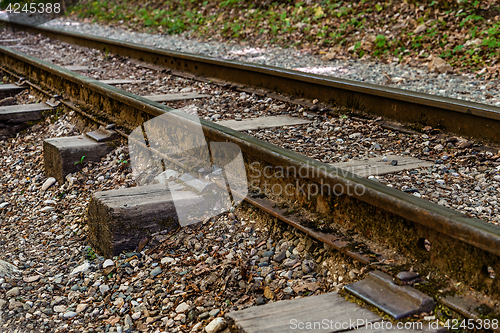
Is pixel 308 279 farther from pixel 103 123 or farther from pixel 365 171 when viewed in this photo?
pixel 103 123

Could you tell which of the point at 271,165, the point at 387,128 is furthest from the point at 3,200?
the point at 387,128

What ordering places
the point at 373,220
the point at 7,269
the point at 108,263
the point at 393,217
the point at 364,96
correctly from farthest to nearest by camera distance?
the point at 364,96 → the point at 7,269 → the point at 108,263 → the point at 373,220 → the point at 393,217

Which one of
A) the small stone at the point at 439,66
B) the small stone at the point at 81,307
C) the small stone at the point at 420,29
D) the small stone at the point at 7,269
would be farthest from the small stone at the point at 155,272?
the small stone at the point at 420,29

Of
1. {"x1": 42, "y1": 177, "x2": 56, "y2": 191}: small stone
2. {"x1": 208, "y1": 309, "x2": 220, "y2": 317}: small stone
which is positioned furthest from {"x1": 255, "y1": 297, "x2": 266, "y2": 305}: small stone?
{"x1": 42, "y1": 177, "x2": 56, "y2": 191}: small stone

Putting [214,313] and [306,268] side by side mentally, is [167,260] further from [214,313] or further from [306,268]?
[306,268]

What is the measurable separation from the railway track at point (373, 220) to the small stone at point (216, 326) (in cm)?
63

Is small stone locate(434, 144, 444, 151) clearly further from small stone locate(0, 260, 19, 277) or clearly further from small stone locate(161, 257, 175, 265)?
small stone locate(0, 260, 19, 277)

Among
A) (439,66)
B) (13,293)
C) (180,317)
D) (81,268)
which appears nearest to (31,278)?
(13,293)

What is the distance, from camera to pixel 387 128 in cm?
437

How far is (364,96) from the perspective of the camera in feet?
15.6

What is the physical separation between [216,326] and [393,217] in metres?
0.96

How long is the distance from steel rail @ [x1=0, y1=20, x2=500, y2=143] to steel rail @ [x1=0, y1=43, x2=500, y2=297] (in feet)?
6.04

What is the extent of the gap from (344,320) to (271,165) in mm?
1273

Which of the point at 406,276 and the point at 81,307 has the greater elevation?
the point at 406,276
